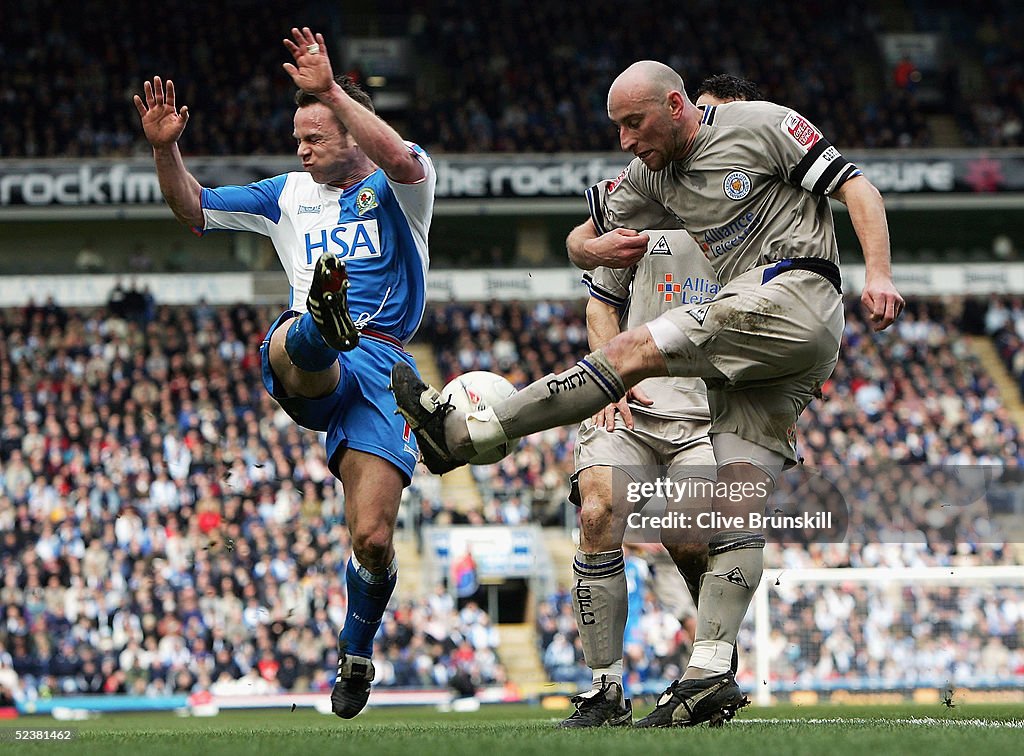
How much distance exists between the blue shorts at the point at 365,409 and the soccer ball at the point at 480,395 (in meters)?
0.84

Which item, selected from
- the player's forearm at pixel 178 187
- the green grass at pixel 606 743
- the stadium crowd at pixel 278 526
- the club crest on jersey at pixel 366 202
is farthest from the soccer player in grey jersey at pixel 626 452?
the stadium crowd at pixel 278 526

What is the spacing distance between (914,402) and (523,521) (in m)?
7.77

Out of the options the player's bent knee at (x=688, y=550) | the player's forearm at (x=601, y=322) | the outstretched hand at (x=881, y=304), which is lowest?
the player's bent knee at (x=688, y=550)

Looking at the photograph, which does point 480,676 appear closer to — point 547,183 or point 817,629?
point 817,629

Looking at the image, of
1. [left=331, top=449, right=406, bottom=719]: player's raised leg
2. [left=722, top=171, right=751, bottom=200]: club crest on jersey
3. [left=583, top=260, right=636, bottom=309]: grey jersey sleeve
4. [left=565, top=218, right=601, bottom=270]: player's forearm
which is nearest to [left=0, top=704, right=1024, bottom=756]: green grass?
[left=331, top=449, right=406, bottom=719]: player's raised leg

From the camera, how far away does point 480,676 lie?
16.1m

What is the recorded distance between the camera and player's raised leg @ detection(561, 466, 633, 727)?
19.0 feet

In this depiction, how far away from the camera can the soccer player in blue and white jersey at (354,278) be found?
20.1 feet

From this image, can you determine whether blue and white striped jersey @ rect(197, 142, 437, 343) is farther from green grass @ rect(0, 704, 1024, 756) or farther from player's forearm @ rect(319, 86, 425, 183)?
green grass @ rect(0, 704, 1024, 756)

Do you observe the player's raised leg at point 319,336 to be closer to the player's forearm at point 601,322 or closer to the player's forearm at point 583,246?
the player's forearm at point 583,246

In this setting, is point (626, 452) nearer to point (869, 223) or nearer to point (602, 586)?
point (602, 586)

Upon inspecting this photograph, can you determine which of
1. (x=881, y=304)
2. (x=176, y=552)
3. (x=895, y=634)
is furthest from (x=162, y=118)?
(x=176, y=552)

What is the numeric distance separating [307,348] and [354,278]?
2.34ft

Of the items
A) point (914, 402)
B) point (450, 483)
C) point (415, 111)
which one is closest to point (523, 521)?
point (450, 483)
